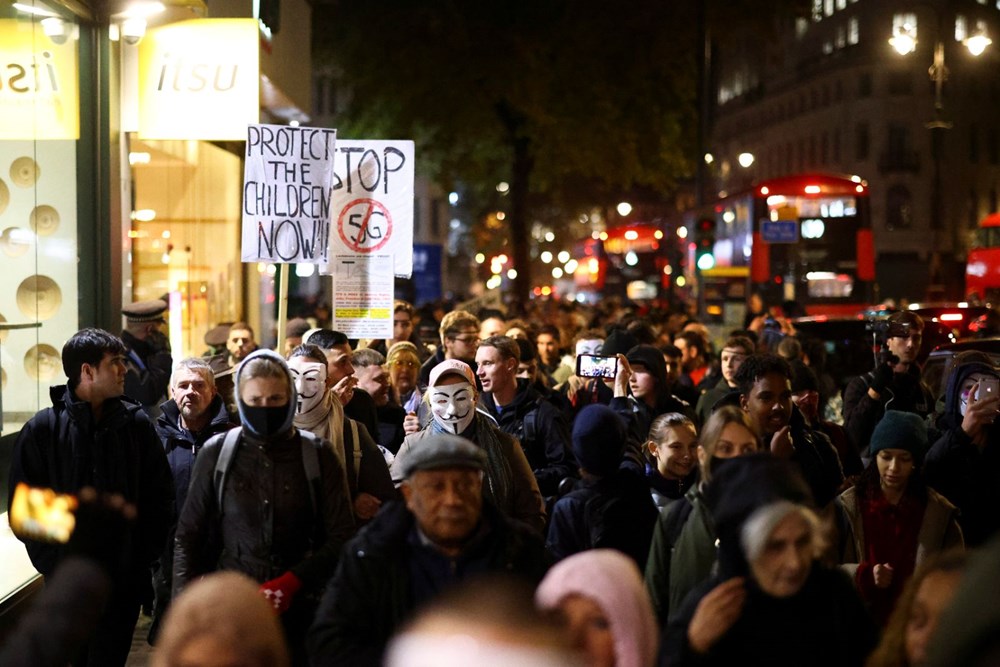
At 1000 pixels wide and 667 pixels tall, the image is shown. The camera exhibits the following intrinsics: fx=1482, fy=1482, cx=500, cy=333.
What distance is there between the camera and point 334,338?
26.1 feet

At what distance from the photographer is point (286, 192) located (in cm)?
899

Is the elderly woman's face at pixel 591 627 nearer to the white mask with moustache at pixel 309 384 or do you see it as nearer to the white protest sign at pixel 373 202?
the white mask with moustache at pixel 309 384

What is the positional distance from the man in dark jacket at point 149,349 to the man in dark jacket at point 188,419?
10.5 ft

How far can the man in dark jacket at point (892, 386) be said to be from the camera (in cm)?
952

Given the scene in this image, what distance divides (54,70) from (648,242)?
40493mm

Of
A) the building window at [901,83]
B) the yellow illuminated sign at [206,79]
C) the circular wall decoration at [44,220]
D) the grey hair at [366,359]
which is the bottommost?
the grey hair at [366,359]

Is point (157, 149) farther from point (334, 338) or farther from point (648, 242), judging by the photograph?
point (648, 242)

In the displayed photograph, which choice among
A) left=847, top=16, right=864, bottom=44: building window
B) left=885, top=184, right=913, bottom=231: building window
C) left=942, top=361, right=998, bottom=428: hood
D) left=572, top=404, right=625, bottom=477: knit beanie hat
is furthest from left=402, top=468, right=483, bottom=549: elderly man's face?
left=847, top=16, right=864, bottom=44: building window

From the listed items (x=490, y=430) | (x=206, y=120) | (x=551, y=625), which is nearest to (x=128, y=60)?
(x=206, y=120)

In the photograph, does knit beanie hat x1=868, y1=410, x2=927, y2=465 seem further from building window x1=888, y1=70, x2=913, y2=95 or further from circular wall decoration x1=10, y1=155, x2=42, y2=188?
building window x1=888, y1=70, x2=913, y2=95

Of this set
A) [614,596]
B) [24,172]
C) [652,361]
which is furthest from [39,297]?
[614,596]

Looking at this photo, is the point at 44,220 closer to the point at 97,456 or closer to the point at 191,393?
the point at 191,393

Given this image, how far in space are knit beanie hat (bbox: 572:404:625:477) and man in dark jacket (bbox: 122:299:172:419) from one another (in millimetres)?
5503

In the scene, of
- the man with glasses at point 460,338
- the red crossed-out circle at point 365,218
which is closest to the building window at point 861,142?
the man with glasses at point 460,338
